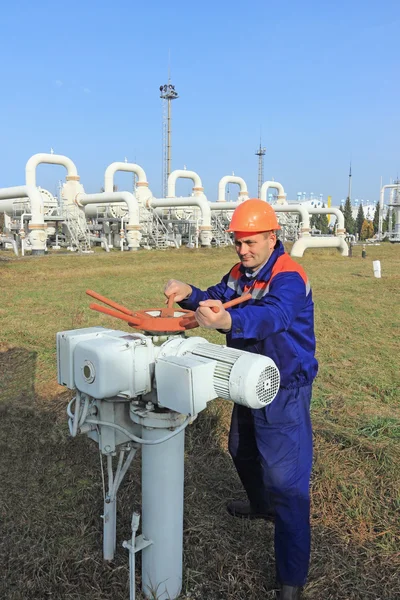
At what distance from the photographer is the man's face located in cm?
189

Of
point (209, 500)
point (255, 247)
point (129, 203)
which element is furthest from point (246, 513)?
point (129, 203)

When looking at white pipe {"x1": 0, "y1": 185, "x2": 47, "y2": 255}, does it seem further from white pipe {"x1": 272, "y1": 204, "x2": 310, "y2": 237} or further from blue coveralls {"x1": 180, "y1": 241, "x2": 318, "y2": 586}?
blue coveralls {"x1": 180, "y1": 241, "x2": 318, "y2": 586}

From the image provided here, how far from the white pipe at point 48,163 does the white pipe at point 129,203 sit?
1189 mm

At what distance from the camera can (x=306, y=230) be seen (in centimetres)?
2995

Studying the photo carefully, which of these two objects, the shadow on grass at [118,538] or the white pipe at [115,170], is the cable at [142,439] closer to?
the shadow on grass at [118,538]

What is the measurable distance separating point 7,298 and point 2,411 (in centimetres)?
563

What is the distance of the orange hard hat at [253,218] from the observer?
1.85 m

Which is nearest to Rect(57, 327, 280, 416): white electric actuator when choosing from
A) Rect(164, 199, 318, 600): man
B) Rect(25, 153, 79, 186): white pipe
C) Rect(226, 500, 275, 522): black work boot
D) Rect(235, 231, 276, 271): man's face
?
Rect(164, 199, 318, 600): man

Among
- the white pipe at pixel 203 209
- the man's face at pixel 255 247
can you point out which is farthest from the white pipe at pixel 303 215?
the man's face at pixel 255 247

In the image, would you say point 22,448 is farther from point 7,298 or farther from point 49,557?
point 7,298

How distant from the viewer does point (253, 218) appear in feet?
6.07

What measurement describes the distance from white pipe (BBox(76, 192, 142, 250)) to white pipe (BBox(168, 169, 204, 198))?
5.03 metres

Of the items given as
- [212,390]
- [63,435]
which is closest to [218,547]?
[212,390]

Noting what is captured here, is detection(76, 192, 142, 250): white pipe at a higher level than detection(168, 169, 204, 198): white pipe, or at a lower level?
lower
